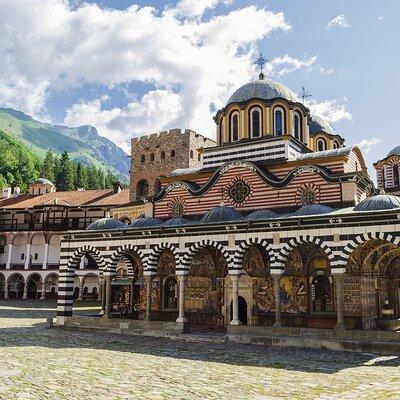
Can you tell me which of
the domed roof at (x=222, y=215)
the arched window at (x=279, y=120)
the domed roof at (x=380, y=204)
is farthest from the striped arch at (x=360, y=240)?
the arched window at (x=279, y=120)

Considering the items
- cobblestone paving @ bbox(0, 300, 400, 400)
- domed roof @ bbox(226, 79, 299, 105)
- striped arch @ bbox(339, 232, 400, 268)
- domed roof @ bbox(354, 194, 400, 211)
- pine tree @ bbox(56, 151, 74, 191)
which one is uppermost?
pine tree @ bbox(56, 151, 74, 191)

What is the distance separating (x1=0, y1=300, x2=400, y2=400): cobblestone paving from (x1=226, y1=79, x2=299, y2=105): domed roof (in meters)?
13.3

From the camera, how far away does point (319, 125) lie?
1200 inches

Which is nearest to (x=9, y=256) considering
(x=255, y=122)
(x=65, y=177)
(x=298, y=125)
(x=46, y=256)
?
(x=46, y=256)

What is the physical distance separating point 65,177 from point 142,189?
4335cm

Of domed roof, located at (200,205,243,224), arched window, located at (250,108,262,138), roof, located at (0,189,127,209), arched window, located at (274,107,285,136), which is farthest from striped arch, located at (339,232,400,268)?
roof, located at (0,189,127,209)

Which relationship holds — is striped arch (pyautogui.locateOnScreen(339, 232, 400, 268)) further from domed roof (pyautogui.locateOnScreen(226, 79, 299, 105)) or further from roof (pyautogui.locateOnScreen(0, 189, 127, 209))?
roof (pyautogui.locateOnScreen(0, 189, 127, 209))

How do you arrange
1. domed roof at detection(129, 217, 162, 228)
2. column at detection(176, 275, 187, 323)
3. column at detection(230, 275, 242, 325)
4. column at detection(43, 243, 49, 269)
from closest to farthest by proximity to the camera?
1. column at detection(230, 275, 242, 325)
2. column at detection(176, 275, 187, 323)
3. domed roof at detection(129, 217, 162, 228)
4. column at detection(43, 243, 49, 269)

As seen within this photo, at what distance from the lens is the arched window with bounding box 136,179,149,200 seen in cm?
4134

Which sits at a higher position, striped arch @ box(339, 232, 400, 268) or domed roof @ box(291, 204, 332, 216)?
domed roof @ box(291, 204, 332, 216)

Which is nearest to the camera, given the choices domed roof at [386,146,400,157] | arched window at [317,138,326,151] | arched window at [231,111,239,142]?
arched window at [231,111,239,142]

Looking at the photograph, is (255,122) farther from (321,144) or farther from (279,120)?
(321,144)

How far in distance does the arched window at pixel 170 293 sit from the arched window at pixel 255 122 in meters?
8.38

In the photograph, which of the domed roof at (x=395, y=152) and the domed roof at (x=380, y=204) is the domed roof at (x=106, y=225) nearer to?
the domed roof at (x=380, y=204)
